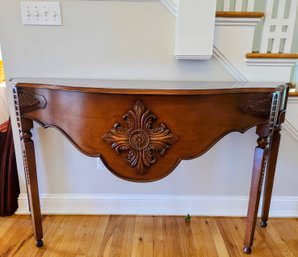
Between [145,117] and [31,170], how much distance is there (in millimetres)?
606

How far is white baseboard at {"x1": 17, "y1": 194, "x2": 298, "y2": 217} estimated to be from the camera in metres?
1.46

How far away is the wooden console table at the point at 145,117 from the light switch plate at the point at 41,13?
402 mm

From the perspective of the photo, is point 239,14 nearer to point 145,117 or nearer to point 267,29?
point 267,29

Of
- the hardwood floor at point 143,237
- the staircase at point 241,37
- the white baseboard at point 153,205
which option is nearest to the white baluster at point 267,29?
the staircase at point 241,37

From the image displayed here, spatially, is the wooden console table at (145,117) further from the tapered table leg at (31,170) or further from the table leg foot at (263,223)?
the table leg foot at (263,223)

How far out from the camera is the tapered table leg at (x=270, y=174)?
122cm

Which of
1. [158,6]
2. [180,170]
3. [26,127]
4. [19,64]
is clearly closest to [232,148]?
[180,170]

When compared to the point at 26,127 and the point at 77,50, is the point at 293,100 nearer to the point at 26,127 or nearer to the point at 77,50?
the point at 77,50

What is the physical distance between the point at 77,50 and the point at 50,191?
80 centimetres

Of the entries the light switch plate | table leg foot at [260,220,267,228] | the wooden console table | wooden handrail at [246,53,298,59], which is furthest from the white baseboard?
the light switch plate

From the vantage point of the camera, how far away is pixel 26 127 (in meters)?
1.06

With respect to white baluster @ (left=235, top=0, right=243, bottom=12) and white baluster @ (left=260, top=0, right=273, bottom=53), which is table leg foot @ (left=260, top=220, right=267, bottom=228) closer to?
white baluster @ (left=260, top=0, right=273, bottom=53)

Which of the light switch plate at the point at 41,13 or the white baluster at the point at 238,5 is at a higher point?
the white baluster at the point at 238,5

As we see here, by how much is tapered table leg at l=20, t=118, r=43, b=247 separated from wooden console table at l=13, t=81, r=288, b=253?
77 millimetres
